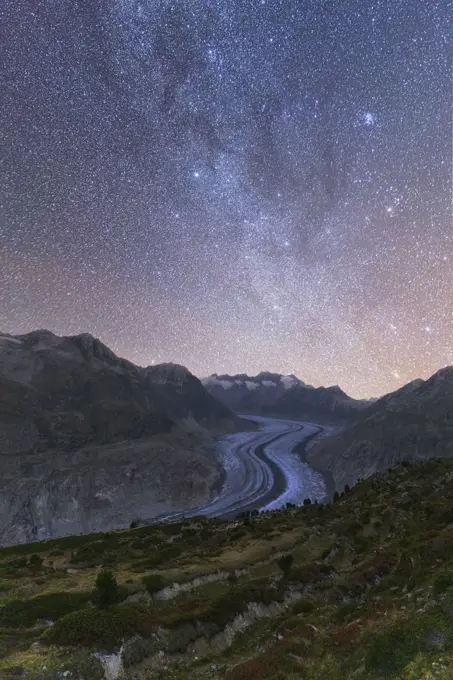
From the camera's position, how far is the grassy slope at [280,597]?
16875 millimetres

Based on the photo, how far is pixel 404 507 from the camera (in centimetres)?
5378

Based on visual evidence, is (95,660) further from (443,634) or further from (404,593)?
(404,593)

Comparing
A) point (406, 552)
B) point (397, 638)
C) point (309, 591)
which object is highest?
point (397, 638)

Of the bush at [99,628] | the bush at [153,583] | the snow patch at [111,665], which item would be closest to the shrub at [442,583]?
the bush at [99,628]

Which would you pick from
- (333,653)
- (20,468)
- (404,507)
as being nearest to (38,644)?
(333,653)

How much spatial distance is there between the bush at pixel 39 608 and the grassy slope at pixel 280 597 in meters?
0.08

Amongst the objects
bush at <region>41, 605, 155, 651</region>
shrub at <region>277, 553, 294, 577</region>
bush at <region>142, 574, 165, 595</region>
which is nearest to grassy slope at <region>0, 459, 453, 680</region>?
bush at <region>41, 605, 155, 651</region>

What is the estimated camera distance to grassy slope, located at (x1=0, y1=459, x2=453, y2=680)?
55.4ft

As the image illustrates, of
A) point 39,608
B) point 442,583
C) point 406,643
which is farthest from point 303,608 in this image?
point 39,608

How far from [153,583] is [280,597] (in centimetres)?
1015

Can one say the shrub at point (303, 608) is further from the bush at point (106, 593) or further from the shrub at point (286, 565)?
the bush at point (106, 593)

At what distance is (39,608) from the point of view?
2761cm

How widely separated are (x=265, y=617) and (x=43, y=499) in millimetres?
174119

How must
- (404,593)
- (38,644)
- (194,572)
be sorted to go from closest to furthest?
(38,644), (404,593), (194,572)
